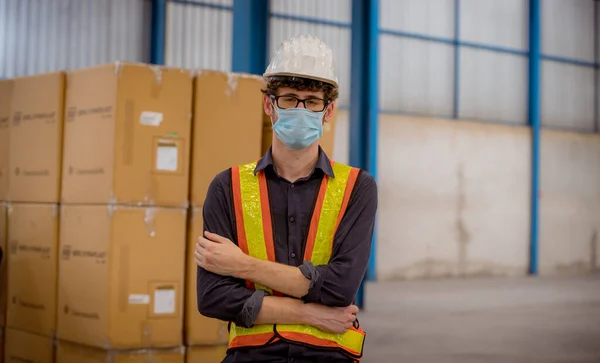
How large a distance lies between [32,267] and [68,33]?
7.15m

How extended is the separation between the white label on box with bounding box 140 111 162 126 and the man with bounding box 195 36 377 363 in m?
1.87

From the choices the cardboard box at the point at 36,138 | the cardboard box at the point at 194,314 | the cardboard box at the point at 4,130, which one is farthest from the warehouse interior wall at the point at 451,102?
the cardboard box at the point at 194,314

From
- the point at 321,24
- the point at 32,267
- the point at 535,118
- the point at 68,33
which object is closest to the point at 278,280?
the point at 32,267

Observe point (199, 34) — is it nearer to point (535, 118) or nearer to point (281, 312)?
point (535, 118)

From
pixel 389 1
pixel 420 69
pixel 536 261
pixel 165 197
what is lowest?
pixel 536 261

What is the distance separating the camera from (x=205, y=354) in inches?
157

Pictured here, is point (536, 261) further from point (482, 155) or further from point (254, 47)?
point (254, 47)

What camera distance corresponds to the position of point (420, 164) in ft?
41.4

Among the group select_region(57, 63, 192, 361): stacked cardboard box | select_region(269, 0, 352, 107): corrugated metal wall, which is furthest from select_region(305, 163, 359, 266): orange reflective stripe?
select_region(269, 0, 352, 107): corrugated metal wall

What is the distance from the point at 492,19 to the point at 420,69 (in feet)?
6.64

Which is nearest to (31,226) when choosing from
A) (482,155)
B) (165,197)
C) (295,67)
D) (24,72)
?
(165,197)

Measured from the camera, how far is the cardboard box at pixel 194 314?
3.95 meters

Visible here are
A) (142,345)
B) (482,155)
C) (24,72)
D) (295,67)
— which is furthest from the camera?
(482,155)

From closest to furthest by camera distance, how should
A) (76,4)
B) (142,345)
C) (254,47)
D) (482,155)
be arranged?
(142,345) → (254,47) → (76,4) → (482,155)
